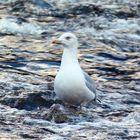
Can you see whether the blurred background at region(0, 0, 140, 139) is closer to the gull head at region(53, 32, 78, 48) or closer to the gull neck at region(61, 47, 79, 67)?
the gull neck at region(61, 47, 79, 67)

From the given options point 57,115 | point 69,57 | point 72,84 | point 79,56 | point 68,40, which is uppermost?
point 68,40

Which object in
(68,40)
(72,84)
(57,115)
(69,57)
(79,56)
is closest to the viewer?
(57,115)

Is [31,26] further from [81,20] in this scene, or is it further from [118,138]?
[118,138]

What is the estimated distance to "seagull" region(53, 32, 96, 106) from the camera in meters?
9.49

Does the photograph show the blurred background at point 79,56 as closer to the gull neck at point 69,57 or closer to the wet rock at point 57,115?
the wet rock at point 57,115

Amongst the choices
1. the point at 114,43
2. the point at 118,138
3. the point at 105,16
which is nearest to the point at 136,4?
the point at 105,16

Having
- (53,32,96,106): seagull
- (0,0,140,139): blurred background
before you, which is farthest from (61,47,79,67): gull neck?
(0,0,140,139): blurred background

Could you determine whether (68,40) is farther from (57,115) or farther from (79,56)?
(79,56)

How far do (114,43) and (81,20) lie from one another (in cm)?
185

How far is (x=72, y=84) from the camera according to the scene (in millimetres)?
9516

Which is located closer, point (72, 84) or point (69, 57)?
point (72, 84)

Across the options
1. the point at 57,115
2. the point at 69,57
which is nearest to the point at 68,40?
the point at 69,57

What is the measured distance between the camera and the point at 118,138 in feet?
27.0

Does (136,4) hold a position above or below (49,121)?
above
